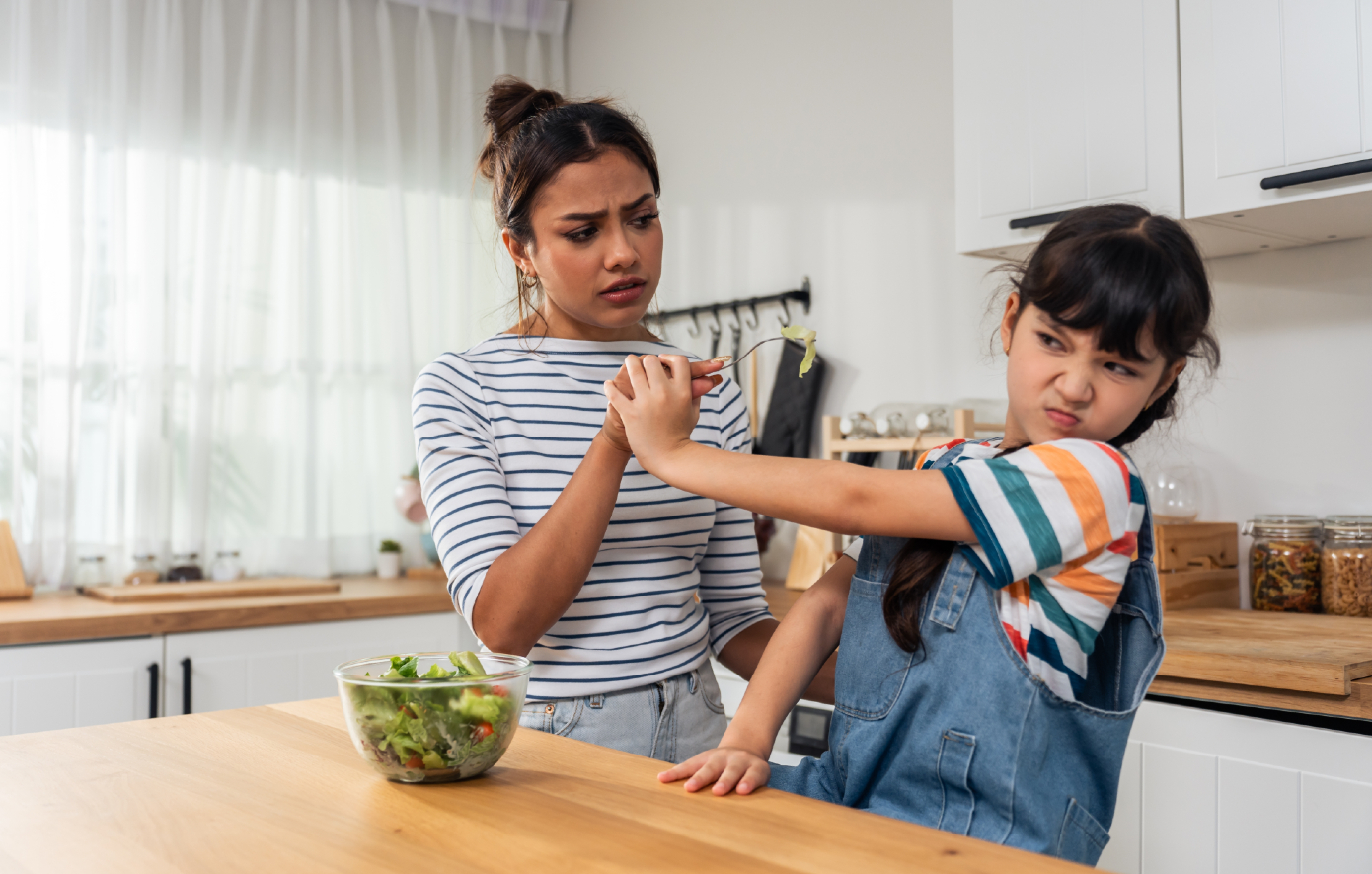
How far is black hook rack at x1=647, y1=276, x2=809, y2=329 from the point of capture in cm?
282

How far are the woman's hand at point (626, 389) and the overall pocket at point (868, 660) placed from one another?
0.21 m

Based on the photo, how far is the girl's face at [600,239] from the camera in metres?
1.04

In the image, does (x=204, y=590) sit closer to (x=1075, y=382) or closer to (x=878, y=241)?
(x=878, y=241)

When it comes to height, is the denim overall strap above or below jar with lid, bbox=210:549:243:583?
above

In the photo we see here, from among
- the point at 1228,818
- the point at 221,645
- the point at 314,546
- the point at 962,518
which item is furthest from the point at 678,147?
the point at 962,518

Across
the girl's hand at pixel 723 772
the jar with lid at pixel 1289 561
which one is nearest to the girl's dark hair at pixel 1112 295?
the girl's hand at pixel 723 772

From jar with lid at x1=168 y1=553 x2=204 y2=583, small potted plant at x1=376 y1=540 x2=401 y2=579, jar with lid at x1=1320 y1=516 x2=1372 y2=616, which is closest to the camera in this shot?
jar with lid at x1=1320 y1=516 x2=1372 y2=616

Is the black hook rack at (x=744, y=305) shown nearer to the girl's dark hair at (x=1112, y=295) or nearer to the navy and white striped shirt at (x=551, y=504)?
the navy and white striped shirt at (x=551, y=504)

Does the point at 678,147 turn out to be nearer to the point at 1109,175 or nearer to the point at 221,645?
the point at 1109,175

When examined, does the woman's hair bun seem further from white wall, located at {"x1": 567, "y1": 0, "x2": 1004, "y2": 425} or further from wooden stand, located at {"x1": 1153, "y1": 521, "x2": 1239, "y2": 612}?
white wall, located at {"x1": 567, "y1": 0, "x2": 1004, "y2": 425}

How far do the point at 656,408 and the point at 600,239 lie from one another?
0.25 m

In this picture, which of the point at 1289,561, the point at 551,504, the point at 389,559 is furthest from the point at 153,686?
the point at 1289,561

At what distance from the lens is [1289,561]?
185cm

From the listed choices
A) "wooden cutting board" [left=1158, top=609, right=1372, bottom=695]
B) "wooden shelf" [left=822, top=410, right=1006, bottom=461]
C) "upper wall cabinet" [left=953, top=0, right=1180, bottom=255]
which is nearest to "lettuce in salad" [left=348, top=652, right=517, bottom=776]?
"wooden cutting board" [left=1158, top=609, right=1372, bottom=695]
